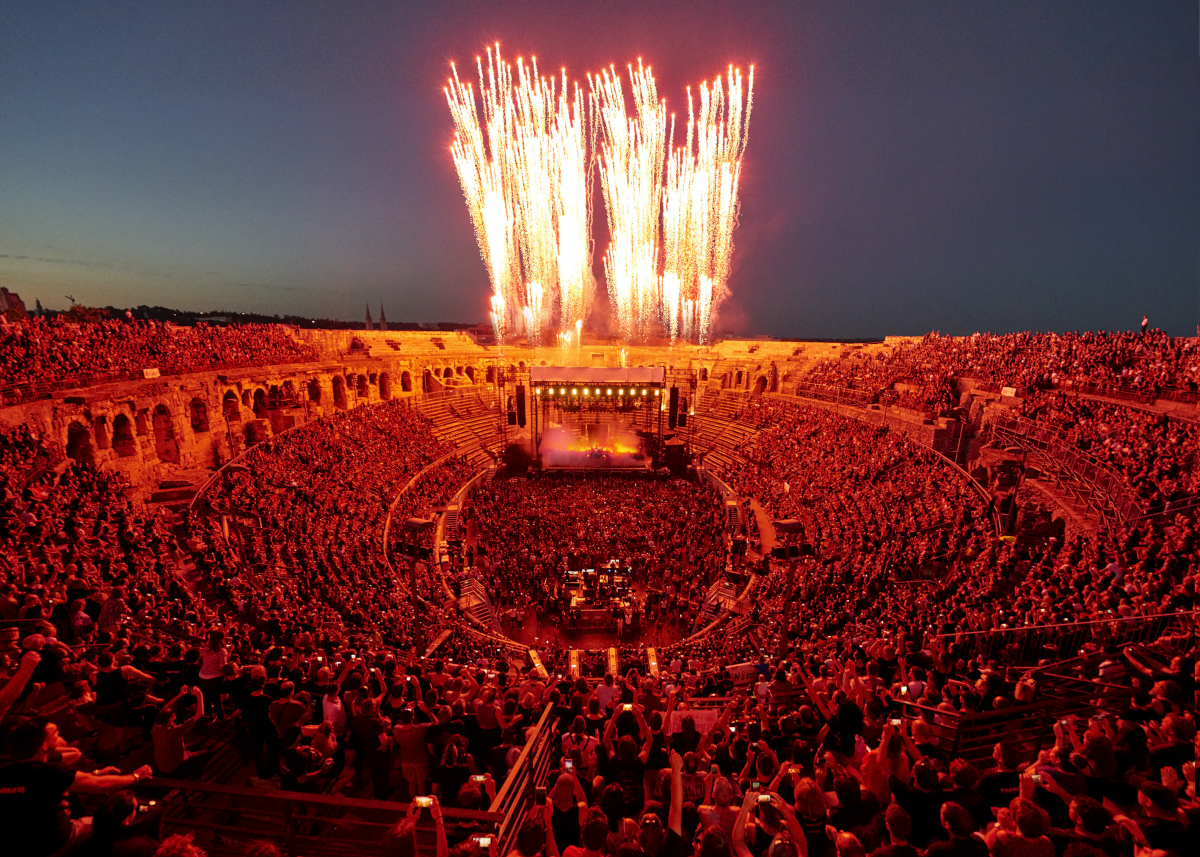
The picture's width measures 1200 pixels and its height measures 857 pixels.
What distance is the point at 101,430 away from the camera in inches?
829

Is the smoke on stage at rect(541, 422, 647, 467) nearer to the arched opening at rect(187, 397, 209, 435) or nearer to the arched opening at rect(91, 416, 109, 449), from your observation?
the arched opening at rect(187, 397, 209, 435)

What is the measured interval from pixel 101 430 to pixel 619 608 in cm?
2134

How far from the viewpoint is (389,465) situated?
2908 centimetres

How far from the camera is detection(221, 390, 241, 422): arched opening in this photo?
28828 millimetres

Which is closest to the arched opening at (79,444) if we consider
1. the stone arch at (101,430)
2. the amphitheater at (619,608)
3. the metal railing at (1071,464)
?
the amphitheater at (619,608)

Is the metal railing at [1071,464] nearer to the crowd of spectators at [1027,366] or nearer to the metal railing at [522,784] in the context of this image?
the crowd of spectators at [1027,366]

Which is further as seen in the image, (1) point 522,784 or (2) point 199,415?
(2) point 199,415

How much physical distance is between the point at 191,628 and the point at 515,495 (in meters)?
18.8

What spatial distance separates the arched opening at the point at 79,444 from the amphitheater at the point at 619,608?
153mm

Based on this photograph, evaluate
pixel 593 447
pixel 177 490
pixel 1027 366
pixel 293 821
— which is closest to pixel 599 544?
pixel 593 447

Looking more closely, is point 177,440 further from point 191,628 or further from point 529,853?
point 529,853

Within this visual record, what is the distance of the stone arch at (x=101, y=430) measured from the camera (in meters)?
20.8

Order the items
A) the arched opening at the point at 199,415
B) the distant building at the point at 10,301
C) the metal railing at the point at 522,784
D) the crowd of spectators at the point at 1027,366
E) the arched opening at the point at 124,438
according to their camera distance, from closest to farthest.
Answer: the metal railing at the point at 522,784
the crowd of spectators at the point at 1027,366
the arched opening at the point at 124,438
the arched opening at the point at 199,415
the distant building at the point at 10,301

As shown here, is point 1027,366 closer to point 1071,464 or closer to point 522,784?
point 1071,464
